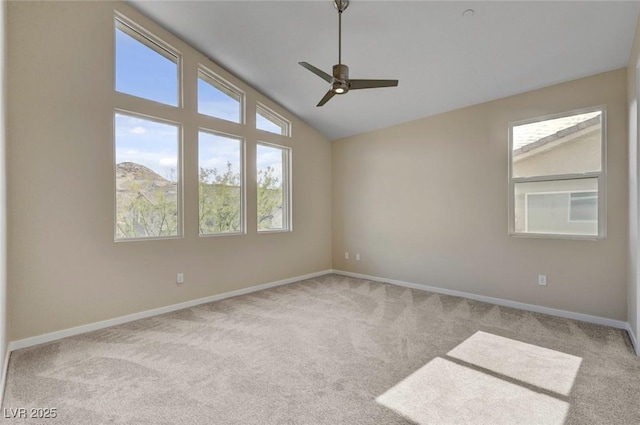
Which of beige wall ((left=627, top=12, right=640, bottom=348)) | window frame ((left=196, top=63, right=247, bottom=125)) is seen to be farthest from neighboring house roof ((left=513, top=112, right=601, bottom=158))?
window frame ((left=196, top=63, right=247, bottom=125))

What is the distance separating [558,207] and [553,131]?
91 centimetres

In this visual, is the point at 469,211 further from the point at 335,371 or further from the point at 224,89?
the point at 224,89

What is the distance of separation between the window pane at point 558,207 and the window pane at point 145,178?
14.4ft

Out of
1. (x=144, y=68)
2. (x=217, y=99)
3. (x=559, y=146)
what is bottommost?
(x=559, y=146)

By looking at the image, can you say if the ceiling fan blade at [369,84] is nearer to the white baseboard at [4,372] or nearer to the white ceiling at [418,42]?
the white ceiling at [418,42]

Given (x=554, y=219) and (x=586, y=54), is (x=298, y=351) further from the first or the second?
(x=586, y=54)

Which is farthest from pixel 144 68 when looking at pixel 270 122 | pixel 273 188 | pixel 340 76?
pixel 340 76

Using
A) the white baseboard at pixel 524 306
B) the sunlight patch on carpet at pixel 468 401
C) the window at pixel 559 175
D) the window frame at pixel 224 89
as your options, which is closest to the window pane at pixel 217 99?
the window frame at pixel 224 89

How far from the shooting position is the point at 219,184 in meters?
4.46

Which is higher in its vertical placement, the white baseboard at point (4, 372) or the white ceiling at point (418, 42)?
the white ceiling at point (418, 42)

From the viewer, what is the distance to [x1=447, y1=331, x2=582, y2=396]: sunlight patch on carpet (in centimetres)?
226

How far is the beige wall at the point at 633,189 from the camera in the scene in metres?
2.67

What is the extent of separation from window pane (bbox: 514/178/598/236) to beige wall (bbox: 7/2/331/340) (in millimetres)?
4218

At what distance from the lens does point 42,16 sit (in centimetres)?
297
